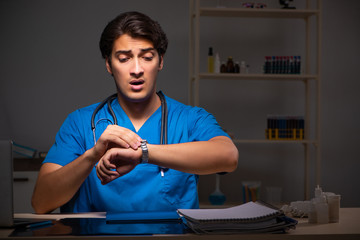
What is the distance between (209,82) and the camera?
3412 mm

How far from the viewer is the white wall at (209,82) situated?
10.9 ft

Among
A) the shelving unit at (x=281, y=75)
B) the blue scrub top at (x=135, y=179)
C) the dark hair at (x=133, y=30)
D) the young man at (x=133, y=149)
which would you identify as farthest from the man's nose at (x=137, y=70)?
the shelving unit at (x=281, y=75)

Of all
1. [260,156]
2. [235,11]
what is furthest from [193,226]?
[260,156]

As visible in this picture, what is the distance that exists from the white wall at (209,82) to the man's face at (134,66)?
1.76 meters

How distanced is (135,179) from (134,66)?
433 mm

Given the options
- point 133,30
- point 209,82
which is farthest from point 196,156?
point 209,82

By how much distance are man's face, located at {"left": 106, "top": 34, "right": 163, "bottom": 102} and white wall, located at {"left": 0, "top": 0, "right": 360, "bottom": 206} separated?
176cm

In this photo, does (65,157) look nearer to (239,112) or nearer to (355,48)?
(239,112)

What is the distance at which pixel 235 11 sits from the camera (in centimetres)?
299

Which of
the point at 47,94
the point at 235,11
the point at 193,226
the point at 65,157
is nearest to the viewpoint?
the point at 193,226

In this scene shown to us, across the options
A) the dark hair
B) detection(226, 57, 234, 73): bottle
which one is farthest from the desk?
detection(226, 57, 234, 73): bottle

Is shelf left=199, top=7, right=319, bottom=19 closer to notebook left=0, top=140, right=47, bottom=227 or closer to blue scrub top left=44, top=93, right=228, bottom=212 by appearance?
blue scrub top left=44, top=93, right=228, bottom=212

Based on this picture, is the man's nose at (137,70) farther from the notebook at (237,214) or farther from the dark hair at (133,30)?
the notebook at (237,214)

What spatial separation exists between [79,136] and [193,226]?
759 mm
